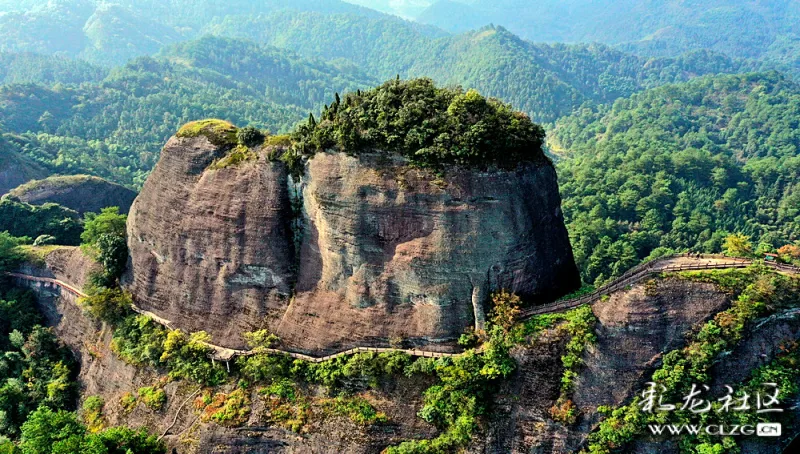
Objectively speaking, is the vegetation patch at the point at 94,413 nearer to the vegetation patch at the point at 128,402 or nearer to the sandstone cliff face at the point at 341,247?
the vegetation patch at the point at 128,402

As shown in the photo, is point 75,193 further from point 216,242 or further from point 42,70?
point 42,70

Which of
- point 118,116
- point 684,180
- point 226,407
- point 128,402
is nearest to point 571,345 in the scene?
point 226,407

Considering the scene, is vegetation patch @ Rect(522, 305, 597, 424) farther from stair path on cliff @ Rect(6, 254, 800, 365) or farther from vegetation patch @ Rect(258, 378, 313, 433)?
vegetation patch @ Rect(258, 378, 313, 433)

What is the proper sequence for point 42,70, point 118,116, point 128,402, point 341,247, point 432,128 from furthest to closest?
point 42,70 → point 118,116 → point 128,402 → point 341,247 → point 432,128

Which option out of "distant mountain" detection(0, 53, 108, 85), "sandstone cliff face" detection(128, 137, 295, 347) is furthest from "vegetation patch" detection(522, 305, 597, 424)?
"distant mountain" detection(0, 53, 108, 85)

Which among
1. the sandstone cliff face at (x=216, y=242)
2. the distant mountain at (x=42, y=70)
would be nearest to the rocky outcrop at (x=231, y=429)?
the sandstone cliff face at (x=216, y=242)

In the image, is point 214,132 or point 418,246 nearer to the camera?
point 418,246
